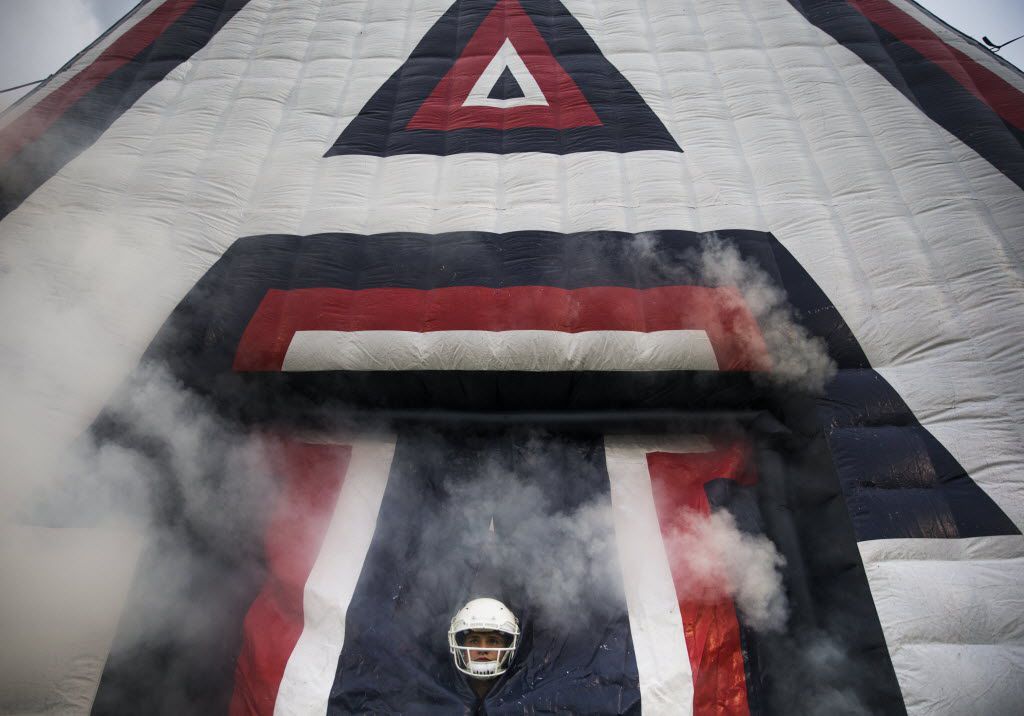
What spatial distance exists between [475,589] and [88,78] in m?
3.60

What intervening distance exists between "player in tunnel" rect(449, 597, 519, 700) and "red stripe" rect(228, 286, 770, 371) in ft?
3.40

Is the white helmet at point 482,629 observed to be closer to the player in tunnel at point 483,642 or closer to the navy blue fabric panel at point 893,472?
the player in tunnel at point 483,642

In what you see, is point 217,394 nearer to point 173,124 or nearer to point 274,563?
point 274,563

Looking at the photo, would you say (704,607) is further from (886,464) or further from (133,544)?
(133,544)

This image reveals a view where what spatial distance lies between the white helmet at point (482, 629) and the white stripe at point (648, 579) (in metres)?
0.42

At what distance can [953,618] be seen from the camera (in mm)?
1771

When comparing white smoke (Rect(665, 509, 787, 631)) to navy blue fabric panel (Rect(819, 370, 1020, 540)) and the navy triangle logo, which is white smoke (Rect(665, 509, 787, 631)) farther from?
the navy triangle logo

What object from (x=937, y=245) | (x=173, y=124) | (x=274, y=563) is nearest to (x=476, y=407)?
(x=274, y=563)

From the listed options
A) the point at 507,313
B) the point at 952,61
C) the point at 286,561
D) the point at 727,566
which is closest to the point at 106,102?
the point at 507,313

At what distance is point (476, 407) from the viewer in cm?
249

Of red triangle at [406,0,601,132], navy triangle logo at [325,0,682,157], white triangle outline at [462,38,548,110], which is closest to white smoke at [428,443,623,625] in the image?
navy triangle logo at [325,0,682,157]

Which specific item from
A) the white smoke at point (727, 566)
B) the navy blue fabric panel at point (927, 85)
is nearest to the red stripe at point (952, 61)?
the navy blue fabric panel at point (927, 85)

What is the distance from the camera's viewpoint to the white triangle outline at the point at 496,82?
3262mm

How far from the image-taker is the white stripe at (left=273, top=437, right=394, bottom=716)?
1887 millimetres
